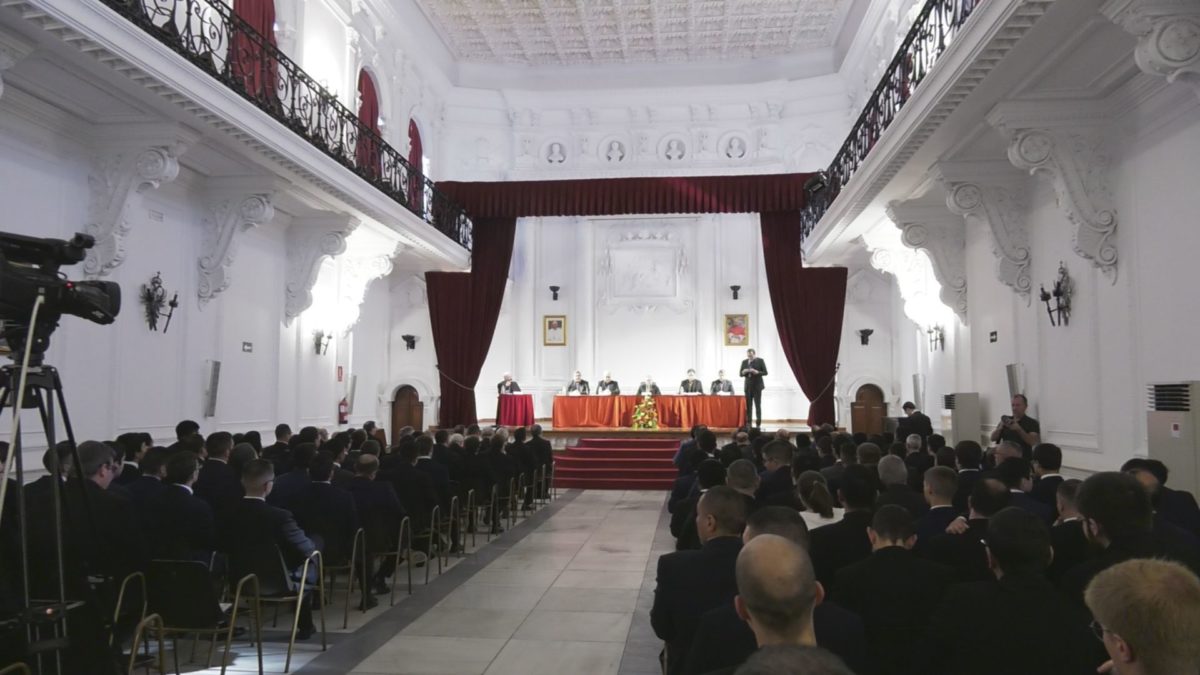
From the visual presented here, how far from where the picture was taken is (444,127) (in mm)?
18422

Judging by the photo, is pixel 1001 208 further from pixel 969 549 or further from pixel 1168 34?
pixel 969 549

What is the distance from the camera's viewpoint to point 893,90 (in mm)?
10031

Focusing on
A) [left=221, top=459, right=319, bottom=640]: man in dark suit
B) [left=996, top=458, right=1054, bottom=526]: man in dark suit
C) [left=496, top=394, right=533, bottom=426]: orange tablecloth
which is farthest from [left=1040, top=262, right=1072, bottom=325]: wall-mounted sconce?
[left=496, top=394, right=533, bottom=426]: orange tablecloth

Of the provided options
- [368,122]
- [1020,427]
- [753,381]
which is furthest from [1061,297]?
[368,122]

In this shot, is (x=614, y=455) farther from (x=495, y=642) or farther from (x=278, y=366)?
(x=495, y=642)

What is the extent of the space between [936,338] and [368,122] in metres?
9.72

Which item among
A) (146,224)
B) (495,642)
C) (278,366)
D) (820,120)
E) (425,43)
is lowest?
(495,642)

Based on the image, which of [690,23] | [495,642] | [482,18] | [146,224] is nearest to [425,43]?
[482,18]

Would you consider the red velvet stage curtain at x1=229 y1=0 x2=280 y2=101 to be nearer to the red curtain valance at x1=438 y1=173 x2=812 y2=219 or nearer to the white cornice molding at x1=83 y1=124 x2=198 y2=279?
the white cornice molding at x1=83 y1=124 x2=198 y2=279

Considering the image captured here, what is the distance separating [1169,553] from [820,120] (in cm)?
1613

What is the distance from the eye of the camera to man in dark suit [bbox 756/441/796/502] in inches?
238

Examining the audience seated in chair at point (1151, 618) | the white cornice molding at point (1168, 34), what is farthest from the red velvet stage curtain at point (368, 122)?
the audience seated in chair at point (1151, 618)

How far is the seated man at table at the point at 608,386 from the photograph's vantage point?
55.8 ft

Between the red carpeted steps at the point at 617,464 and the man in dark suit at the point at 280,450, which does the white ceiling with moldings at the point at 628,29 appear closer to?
the red carpeted steps at the point at 617,464
